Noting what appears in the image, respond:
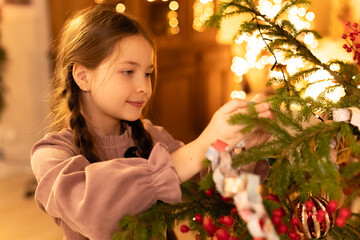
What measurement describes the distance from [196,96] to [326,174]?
3643mm

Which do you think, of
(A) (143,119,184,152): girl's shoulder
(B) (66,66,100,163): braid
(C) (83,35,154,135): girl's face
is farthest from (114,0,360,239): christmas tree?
(A) (143,119,184,152): girl's shoulder

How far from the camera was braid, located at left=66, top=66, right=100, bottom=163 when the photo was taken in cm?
97

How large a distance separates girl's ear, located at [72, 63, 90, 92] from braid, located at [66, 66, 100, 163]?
0.16ft

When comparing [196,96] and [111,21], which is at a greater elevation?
[111,21]

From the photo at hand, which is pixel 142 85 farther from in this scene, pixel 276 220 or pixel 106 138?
pixel 276 220

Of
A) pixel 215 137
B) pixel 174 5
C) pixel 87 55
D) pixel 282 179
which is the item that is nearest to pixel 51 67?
pixel 174 5

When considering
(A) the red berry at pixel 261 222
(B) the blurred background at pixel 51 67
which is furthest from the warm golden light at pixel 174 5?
(A) the red berry at pixel 261 222

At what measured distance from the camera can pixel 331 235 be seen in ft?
2.51

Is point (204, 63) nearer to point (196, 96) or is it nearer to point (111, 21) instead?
point (196, 96)

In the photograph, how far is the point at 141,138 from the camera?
1142 millimetres

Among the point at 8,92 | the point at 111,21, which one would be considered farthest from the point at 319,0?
the point at 111,21

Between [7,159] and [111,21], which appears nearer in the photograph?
[111,21]

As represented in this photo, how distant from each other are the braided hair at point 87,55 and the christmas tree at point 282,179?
0.30 m

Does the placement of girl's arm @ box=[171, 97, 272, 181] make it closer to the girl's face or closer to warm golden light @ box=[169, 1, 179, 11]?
the girl's face
